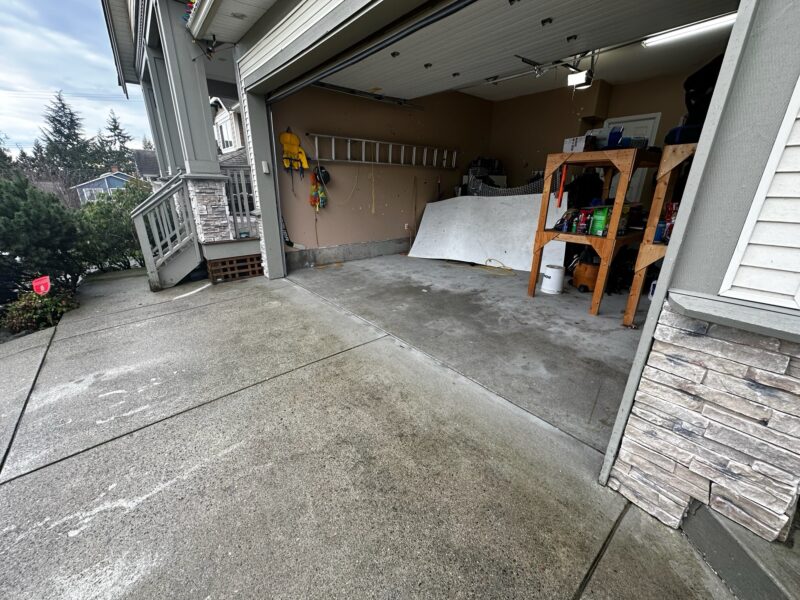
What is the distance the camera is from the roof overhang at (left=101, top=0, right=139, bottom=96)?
219 inches

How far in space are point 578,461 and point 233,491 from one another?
5.87ft

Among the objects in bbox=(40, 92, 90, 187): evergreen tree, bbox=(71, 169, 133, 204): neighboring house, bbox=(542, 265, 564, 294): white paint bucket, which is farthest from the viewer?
bbox=(40, 92, 90, 187): evergreen tree

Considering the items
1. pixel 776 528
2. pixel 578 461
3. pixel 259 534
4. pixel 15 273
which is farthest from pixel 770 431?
pixel 15 273

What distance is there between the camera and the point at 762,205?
1013 millimetres

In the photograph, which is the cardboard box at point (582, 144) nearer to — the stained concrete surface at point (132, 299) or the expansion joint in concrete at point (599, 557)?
the expansion joint in concrete at point (599, 557)

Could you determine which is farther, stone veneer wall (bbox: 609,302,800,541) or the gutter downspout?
stone veneer wall (bbox: 609,302,800,541)

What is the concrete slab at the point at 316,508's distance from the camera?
3.92 feet

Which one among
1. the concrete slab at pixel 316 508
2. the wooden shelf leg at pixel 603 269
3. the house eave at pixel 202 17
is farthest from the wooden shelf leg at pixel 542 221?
the house eave at pixel 202 17

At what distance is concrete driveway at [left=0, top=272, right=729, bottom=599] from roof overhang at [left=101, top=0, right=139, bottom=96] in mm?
6533

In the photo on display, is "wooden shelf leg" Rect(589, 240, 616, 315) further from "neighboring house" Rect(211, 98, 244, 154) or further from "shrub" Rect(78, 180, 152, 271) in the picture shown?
"neighboring house" Rect(211, 98, 244, 154)

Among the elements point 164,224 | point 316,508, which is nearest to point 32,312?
point 164,224

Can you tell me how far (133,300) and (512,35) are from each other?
5.53 meters

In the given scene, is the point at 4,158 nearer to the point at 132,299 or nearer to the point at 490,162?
the point at 132,299

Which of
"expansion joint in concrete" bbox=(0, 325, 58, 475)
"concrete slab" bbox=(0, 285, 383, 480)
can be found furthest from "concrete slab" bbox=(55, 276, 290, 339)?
"expansion joint in concrete" bbox=(0, 325, 58, 475)
